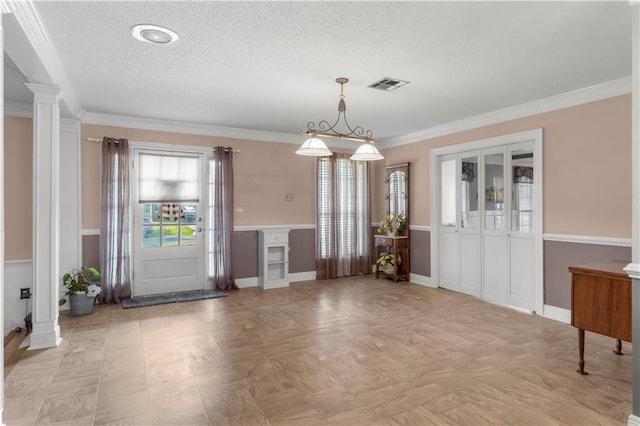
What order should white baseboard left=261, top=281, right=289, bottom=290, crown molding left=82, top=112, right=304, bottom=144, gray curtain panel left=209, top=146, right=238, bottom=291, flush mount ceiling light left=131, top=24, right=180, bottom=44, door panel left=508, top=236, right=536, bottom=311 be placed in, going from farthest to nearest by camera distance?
white baseboard left=261, top=281, right=289, bottom=290, gray curtain panel left=209, top=146, right=238, bottom=291, crown molding left=82, top=112, right=304, bottom=144, door panel left=508, top=236, right=536, bottom=311, flush mount ceiling light left=131, top=24, right=180, bottom=44

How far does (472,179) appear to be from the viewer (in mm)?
5527

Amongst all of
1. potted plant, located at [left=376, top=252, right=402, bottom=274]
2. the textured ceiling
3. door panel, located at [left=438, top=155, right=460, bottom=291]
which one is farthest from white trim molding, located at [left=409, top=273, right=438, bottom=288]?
the textured ceiling

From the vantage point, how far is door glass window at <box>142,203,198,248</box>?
5.49 metres

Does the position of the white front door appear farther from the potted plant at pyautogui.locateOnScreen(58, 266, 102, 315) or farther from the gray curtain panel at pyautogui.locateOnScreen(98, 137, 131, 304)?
the potted plant at pyautogui.locateOnScreen(58, 266, 102, 315)

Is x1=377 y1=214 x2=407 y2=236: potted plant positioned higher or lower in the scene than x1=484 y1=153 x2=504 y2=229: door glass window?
lower

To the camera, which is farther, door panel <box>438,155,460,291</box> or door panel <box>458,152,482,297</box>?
door panel <box>438,155,460,291</box>

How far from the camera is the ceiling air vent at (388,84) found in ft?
12.4

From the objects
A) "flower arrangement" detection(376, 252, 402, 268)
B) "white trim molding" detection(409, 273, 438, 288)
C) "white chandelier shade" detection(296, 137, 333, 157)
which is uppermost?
"white chandelier shade" detection(296, 137, 333, 157)

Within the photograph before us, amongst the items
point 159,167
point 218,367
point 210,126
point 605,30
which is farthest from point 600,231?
point 159,167

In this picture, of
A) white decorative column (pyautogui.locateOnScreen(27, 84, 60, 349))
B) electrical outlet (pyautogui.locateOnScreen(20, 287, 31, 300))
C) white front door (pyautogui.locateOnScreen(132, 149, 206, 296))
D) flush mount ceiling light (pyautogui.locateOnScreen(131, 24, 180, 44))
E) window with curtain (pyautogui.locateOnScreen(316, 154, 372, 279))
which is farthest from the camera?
window with curtain (pyautogui.locateOnScreen(316, 154, 372, 279))

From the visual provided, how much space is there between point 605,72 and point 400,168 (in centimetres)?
340

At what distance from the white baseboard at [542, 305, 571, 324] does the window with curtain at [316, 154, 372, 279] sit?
10.7ft

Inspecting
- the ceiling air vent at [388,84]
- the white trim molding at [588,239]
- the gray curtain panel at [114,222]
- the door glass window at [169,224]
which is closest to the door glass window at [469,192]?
the white trim molding at [588,239]

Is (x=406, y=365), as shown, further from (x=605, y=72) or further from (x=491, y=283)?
(x=605, y=72)
